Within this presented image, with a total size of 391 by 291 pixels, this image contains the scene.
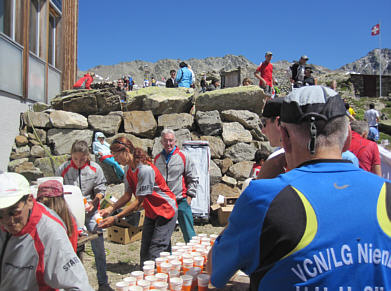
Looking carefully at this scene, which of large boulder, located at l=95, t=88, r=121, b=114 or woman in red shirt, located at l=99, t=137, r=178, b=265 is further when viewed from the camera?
large boulder, located at l=95, t=88, r=121, b=114

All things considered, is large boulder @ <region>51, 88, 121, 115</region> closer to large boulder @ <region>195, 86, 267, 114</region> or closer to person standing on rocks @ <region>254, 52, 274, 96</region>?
large boulder @ <region>195, 86, 267, 114</region>

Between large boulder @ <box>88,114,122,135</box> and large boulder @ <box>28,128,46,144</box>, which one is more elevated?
large boulder @ <box>88,114,122,135</box>

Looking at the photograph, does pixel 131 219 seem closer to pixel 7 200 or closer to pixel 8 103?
pixel 7 200

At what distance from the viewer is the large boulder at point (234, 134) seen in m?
8.68

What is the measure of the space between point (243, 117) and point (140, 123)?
2925 mm

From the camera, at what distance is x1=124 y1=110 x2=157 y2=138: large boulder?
8.95 meters

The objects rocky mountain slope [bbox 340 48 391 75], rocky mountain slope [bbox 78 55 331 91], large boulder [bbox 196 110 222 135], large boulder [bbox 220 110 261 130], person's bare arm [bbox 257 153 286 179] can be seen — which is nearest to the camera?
person's bare arm [bbox 257 153 286 179]

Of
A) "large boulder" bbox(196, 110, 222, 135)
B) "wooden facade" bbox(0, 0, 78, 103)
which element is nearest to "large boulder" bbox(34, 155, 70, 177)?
"wooden facade" bbox(0, 0, 78, 103)

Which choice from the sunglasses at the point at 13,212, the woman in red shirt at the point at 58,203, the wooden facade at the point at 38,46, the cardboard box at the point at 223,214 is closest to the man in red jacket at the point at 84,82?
the wooden facade at the point at 38,46

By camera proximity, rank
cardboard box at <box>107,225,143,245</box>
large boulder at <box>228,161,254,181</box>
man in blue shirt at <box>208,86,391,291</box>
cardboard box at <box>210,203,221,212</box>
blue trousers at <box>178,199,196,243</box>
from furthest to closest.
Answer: large boulder at <box>228,161,254,181</box> → cardboard box at <box>210,203,221,212</box> → cardboard box at <box>107,225,143,245</box> → blue trousers at <box>178,199,196,243</box> → man in blue shirt at <box>208,86,391,291</box>

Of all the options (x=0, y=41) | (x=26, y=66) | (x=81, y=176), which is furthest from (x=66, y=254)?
(x=26, y=66)

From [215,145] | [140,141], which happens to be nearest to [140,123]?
[140,141]

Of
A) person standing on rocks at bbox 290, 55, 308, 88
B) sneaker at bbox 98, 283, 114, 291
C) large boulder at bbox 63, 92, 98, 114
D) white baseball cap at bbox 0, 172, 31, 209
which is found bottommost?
sneaker at bbox 98, 283, 114, 291

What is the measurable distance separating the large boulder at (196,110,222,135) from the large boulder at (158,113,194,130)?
0.27 meters
